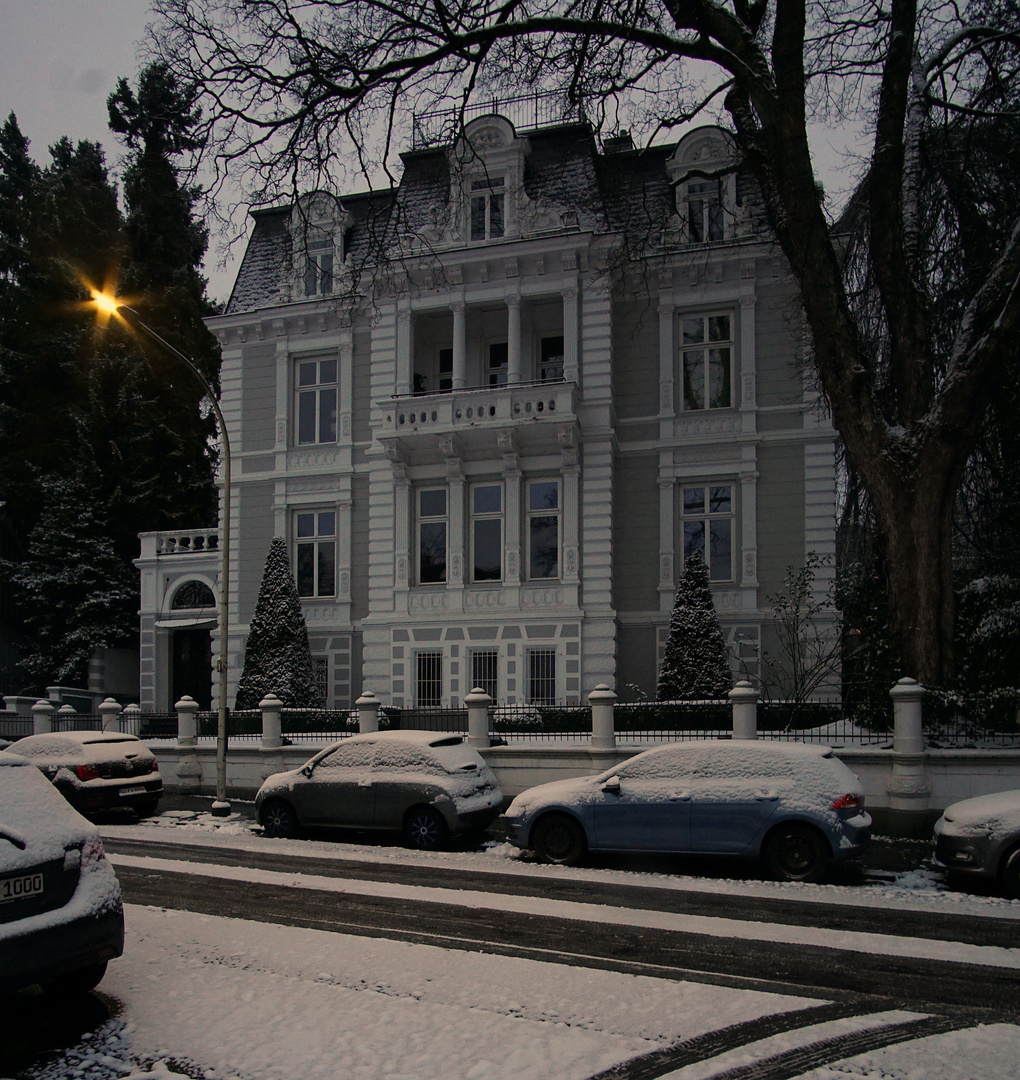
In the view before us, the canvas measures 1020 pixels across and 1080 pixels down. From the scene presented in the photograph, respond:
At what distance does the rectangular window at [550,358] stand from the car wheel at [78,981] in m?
21.7

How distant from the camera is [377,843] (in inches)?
528

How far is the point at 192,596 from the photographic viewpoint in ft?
94.3

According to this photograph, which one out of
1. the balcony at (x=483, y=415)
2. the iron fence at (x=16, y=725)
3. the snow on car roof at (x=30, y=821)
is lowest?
the iron fence at (x=16, y=725)

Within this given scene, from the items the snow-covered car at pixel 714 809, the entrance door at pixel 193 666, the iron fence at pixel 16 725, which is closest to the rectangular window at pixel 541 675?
the entrance door at pixel 193 666

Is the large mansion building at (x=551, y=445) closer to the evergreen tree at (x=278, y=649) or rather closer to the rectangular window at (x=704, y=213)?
the rectangular window at (x=704, y=213)

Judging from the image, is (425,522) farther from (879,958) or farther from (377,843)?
(879,958)

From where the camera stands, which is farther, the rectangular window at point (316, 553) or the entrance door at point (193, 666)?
the entrance door at point (193, 666)

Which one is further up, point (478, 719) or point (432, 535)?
point (432, 535)

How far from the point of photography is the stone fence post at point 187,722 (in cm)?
1967

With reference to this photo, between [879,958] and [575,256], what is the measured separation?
65.8 feet

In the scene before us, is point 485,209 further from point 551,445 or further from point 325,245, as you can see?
point 551,445

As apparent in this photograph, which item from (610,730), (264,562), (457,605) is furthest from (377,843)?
(264,562)

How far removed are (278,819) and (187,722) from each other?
673cm

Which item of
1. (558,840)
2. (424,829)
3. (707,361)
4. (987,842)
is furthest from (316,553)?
(987,842)
